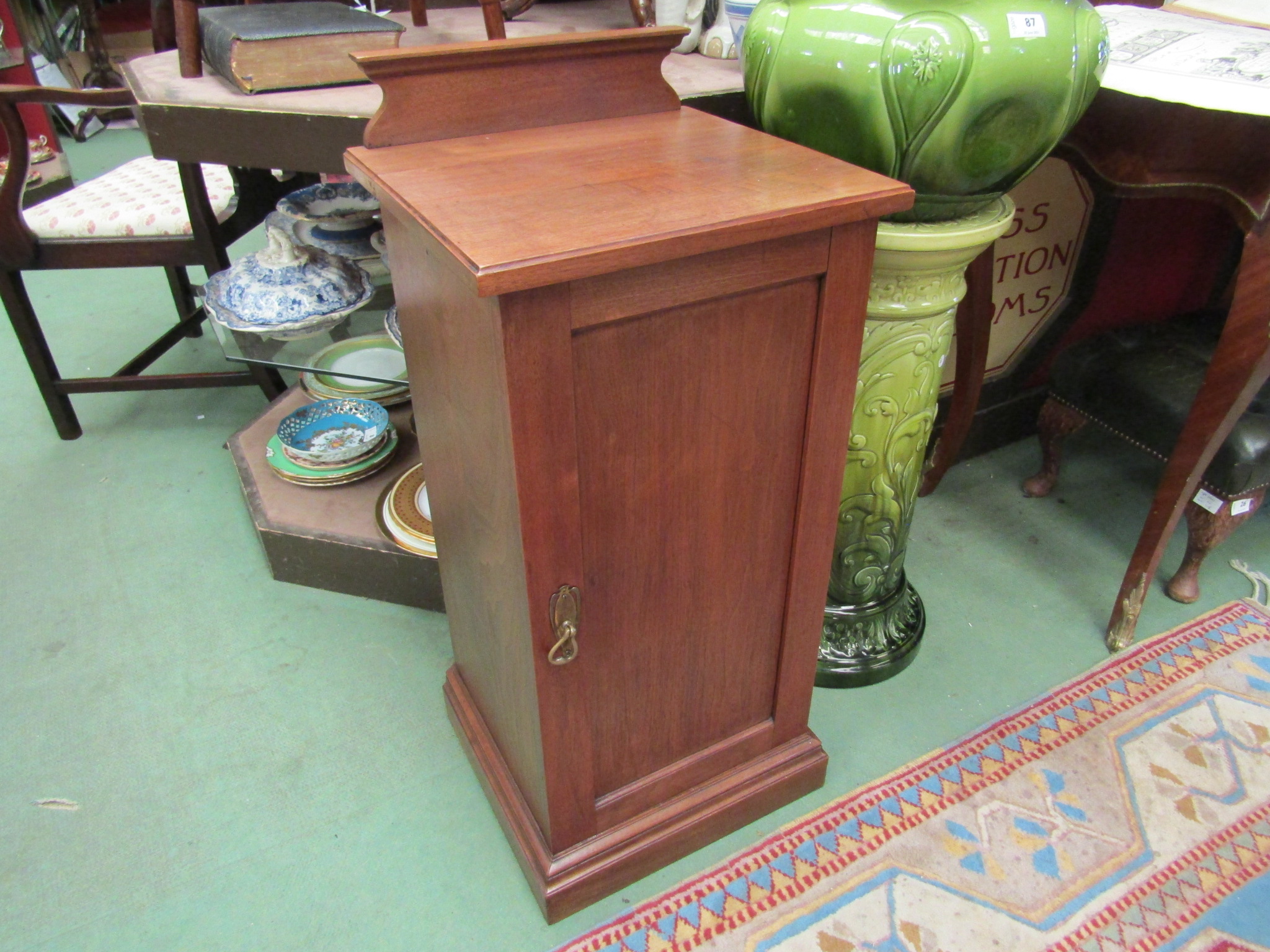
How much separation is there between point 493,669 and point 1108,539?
1.41m

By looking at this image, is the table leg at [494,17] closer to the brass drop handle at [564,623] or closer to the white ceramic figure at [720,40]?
the white ceramic figure at [720,40]

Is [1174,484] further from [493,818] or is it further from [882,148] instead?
[493,818]

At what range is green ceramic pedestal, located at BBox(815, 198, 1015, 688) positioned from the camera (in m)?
1.12

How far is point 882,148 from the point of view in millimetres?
1018

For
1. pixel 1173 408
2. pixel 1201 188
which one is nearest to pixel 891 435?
pixel 1201 188

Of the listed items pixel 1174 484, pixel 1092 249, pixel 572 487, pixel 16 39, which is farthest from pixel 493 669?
pixel 16 39

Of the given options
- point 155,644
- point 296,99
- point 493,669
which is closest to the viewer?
point 493,669

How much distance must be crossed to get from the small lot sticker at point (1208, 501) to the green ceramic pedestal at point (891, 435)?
1.82 feet

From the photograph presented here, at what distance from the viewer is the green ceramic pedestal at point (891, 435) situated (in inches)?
44.2

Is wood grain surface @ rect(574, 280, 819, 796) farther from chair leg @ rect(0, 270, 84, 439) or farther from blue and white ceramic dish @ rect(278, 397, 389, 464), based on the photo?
chair leg @ rect(0, 270, 84, 439)

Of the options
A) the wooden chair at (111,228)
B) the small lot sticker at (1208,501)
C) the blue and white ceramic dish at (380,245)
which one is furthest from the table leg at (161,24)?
the small lot sticker at (1208,501)

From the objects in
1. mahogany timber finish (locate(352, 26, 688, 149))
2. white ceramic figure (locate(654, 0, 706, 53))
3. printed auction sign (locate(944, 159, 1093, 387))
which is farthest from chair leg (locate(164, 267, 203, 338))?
printed auction sign (locate(944, 159, 1093, 387))

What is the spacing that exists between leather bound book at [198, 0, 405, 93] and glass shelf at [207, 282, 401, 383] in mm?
448

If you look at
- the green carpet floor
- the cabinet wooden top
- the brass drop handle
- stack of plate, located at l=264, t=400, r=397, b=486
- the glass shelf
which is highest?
the cabinet wooden top
